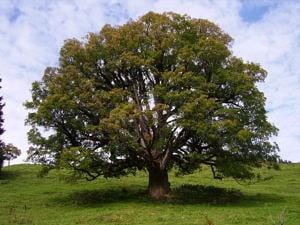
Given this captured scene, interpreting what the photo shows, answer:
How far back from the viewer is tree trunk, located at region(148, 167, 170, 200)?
33531 mm

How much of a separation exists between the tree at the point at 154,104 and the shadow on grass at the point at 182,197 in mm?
1452

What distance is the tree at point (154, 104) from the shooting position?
3034 centimetres

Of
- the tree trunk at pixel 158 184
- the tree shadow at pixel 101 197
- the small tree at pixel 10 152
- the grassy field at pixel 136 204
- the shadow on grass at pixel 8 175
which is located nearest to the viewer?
the grassy field at pixel 136 204

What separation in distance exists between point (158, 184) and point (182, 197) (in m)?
2.10

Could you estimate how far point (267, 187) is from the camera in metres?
44.4

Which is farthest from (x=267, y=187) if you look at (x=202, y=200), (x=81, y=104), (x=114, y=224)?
(x=114, y=224)

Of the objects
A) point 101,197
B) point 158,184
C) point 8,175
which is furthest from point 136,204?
point 8,175

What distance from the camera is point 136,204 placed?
30984 mm

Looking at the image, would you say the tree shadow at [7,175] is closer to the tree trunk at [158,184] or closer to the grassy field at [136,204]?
the grassy field at [136,204]

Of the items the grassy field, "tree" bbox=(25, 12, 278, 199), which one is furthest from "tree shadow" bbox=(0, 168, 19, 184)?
"tree" bbox=(25, 12, 278, 199)

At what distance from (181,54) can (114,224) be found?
14.5 metres

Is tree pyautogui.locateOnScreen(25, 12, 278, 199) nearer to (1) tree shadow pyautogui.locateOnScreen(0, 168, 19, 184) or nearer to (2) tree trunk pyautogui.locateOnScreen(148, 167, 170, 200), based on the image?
(2) tree trunk pyautogui.locateOnScreen(148, 167, 170, 200)

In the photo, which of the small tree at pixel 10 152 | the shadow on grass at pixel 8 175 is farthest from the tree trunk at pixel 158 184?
the small tree at pixel 10 152

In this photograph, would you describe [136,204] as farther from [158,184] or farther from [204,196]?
[204,196]
